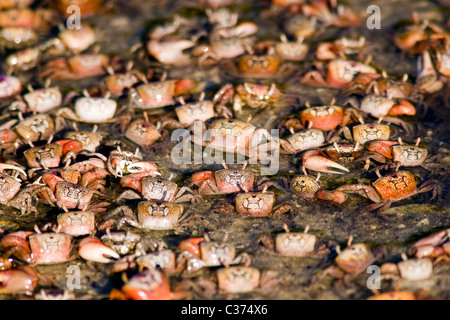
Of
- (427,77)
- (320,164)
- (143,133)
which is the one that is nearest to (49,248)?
(143,133)

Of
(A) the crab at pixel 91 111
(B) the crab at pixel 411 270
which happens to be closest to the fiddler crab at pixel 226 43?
(A) the crab at pixel 91 111

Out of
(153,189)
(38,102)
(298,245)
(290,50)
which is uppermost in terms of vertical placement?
(290,50)

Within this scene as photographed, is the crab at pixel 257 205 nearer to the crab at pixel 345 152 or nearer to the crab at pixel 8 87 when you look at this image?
the crab at pixel 345 152

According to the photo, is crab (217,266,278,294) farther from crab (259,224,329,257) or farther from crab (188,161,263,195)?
crab (188,161,263,195)

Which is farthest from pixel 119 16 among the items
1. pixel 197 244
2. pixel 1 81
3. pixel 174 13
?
pixel 197 244

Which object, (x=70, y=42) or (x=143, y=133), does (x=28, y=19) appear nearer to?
(x=70, y=42)

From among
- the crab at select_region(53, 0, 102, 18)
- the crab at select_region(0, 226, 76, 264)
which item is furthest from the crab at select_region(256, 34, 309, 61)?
the crab at select_region(0, 226, 76, 264)
